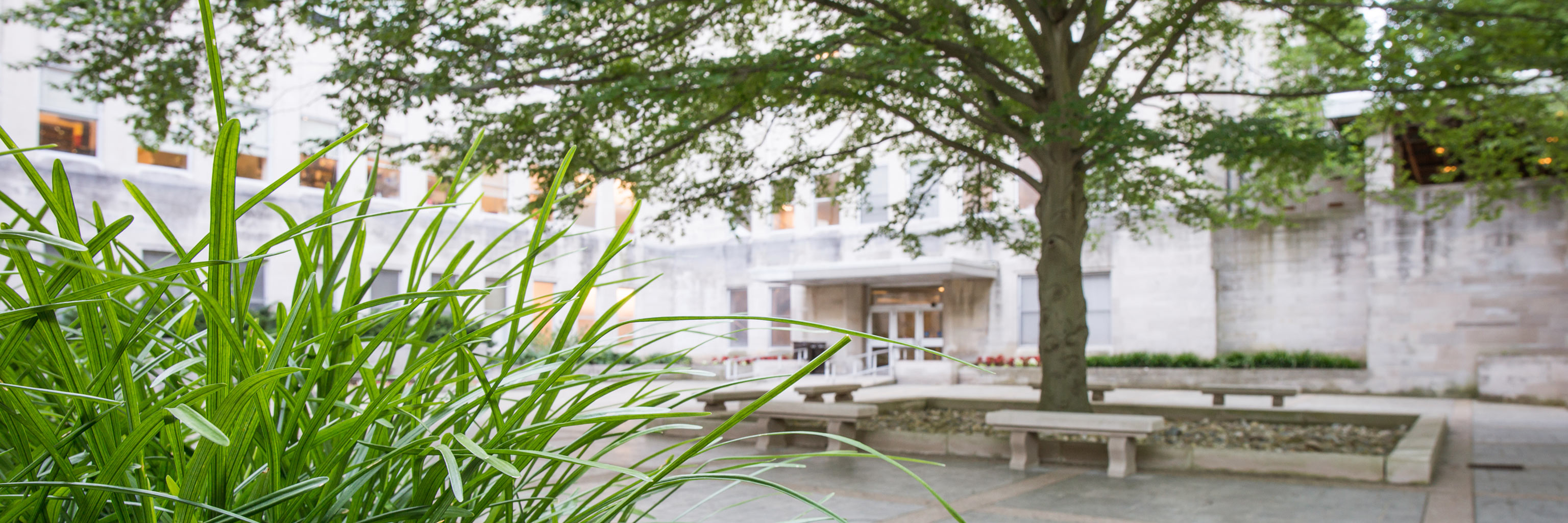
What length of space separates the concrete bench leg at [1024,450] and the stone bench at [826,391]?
329 cm

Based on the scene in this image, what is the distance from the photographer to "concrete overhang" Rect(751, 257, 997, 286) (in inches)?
861

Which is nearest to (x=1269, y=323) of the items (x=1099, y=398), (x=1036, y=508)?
(x=1099, y=398)

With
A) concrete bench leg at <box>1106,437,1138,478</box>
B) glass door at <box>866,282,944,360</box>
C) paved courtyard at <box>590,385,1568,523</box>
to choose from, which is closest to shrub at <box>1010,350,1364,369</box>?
glass door at <box>866,282,944,360</box>

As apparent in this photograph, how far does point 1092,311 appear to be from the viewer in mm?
21562

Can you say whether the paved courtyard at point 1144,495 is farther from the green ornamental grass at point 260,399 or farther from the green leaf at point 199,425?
the green leaf at point 199,425

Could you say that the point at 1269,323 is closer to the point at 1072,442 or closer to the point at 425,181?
the point at 1072,442

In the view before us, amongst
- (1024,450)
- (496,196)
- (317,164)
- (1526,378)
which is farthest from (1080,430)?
(496,196)

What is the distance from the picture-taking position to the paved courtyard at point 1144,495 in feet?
17.0

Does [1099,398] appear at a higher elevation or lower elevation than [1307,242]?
lower

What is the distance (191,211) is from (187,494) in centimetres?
2086

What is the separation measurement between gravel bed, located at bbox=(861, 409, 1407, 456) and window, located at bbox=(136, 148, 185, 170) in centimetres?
1527

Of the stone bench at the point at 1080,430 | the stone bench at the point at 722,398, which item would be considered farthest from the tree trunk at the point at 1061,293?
the stone bench at the point at 722,398

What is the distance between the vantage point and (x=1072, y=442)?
24.9ft

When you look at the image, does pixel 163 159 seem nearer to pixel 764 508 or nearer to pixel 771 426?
pixel 771 426
